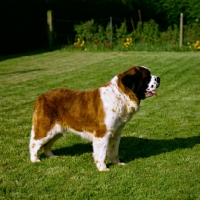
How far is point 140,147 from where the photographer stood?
20.9ft

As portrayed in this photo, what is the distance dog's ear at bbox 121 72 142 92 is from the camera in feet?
16.5

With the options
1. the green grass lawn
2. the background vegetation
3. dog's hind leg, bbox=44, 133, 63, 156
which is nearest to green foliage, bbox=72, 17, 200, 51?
the background vegetation

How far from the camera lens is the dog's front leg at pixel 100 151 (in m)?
5.20

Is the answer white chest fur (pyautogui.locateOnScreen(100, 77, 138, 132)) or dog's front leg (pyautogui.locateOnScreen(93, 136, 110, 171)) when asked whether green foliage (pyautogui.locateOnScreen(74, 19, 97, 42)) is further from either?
dog's front leg (pyautogui.locateOnScreen(93, 136, 110, 171))

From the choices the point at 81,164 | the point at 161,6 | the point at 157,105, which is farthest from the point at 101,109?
the point at 161,6

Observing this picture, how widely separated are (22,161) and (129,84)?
81.5 inches

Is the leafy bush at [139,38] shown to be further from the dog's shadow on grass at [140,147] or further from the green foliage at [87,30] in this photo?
the dog's shadow on grass at [140,147]

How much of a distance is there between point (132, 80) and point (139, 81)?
4.7 inches

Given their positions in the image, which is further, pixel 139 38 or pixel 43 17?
pixel 43 17

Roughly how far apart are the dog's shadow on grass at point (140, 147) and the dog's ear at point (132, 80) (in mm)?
1334

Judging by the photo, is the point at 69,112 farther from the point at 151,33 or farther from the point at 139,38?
the point at 139,38

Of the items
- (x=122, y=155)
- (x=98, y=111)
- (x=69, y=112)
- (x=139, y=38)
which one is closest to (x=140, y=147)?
(x=122, y=155)

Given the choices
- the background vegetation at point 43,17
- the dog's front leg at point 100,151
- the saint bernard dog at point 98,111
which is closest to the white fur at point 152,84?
the saint bernard dog at point 98,111

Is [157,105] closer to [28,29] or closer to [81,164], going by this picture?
[81,164]
